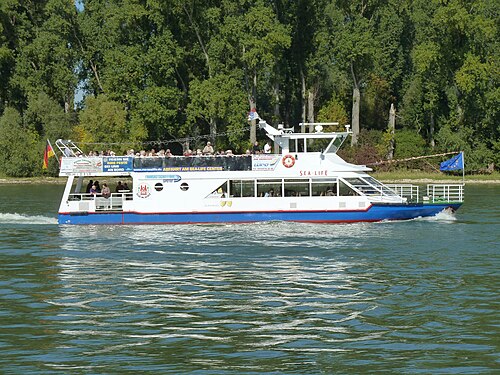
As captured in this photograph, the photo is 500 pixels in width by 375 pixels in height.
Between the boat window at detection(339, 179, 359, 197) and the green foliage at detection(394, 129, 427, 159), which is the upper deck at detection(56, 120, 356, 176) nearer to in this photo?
the boat window at detection(339, 179, 359, 197)

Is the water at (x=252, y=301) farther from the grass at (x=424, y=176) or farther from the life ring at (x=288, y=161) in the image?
the grass at (x=424, y=176)

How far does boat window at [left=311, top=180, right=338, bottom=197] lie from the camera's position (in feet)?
150

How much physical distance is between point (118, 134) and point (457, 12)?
36687 mm

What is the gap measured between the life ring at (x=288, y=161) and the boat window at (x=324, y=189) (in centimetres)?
152

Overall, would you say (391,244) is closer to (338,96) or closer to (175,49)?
(175,49)

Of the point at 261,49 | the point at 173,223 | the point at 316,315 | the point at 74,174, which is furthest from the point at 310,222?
the point at 261,49

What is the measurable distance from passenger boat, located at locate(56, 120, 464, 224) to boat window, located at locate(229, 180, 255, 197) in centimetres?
5

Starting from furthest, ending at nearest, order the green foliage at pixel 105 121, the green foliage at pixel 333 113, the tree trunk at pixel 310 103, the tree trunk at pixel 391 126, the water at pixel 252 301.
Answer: the green foliage at pixel 333 113, the tree trunk at pixel 310 103, the tree trunk at pixel 391 126, the green foliage at pixel 105 121, the water at pixel 252 301

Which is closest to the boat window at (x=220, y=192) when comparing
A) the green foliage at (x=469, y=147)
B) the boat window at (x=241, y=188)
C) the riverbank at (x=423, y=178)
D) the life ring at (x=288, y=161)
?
the boat window at (x=241, y=188)

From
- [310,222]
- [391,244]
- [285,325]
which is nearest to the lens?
[285,325]

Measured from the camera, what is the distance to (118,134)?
9444 cm

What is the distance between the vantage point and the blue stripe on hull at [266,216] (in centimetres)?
4525

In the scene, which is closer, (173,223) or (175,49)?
(173,223)

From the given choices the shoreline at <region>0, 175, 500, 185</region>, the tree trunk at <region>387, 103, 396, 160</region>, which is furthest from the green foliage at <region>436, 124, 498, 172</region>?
the tree trunk at <region>387, 103, 396, 160</region>
